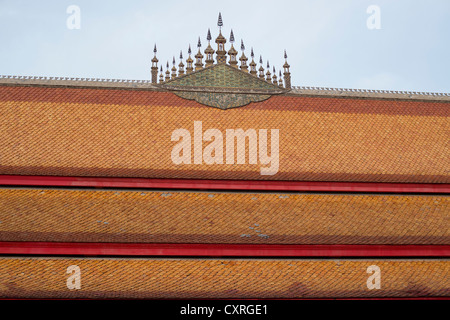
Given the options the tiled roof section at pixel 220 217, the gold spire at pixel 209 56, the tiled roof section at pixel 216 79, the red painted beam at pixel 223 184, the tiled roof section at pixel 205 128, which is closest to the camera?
the tiled roof section at pixel 220 217

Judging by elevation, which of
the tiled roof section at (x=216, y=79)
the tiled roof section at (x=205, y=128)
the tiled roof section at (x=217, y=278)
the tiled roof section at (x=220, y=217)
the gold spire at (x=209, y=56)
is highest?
the gold spire at (x=209, y=56)

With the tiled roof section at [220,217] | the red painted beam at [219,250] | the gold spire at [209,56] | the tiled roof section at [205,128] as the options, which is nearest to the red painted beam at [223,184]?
the tiled roof section at [220,217]

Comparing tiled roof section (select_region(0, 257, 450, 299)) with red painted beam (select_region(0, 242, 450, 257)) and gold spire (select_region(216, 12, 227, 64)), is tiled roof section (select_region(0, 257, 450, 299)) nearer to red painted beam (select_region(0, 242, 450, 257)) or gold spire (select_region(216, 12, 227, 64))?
red painted beam (select_region(0, 242, 450, 257))

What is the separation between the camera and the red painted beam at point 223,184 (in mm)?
14461

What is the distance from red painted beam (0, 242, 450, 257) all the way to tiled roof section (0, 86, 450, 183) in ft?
11.6

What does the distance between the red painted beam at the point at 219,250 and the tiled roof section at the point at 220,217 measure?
0.18 metres

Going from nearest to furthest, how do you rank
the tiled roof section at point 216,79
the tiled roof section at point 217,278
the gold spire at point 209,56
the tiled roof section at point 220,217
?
the tiled roof section at point 217,278 → the tiled roof section at point 220,217 → the tiled roof section at point 216,79 → the gold spire at point 209,56

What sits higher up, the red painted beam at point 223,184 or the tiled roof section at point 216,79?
the tiled roof section at point 216,79

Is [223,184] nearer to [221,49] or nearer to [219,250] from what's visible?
[219,250]

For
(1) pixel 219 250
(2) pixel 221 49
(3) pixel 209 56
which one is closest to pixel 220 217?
(1) pixel 219 250

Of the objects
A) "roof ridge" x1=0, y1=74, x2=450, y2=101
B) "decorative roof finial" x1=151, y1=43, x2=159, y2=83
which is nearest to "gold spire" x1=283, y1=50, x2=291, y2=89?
"roof ridge" x1=0, y1=74, x2=450, y2=101

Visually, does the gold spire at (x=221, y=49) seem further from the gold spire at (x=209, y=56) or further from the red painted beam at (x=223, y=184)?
the red painted beam at (x=223, y=184)

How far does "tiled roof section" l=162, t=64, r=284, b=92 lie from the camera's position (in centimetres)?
1814
